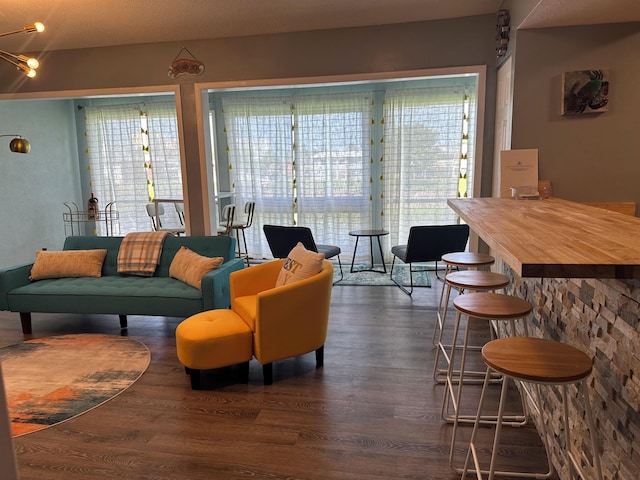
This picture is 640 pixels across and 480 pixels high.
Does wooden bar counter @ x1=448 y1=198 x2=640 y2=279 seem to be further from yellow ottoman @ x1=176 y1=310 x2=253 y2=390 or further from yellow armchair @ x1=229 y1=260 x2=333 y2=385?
yellow ottoman @ x1=176 y1=310 x2=253 y2=390

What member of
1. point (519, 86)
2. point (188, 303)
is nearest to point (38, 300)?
point (188, 303)

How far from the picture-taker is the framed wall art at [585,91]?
320cm

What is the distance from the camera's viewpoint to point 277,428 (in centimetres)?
236

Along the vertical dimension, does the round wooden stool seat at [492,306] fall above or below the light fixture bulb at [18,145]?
below

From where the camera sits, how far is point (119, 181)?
23.3ft

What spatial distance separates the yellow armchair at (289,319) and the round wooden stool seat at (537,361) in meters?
1.48

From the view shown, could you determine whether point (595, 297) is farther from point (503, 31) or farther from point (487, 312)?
point (503, 31)

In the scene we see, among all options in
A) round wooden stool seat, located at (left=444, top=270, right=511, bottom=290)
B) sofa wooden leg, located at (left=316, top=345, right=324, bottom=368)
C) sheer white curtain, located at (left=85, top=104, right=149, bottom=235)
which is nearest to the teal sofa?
sofa wooden leg, located at (left=316, top=345, right=324, bottom=368)

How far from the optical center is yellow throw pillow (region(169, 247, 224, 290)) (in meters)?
3.64

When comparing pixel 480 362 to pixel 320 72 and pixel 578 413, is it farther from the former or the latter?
pixel 320 72

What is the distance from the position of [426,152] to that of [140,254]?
12.7ft

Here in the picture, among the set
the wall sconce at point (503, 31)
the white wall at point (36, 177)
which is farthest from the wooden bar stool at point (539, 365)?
the white wall at point (36, 177)

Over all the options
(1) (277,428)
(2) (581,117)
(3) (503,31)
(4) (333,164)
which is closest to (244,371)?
(1) (277,428)

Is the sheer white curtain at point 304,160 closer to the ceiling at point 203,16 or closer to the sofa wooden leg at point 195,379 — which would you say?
the ceiling at point 203,16
